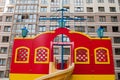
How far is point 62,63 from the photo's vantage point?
1741 centimetres

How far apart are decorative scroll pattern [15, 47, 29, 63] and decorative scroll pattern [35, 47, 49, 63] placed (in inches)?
29.4

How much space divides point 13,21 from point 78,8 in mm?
14989

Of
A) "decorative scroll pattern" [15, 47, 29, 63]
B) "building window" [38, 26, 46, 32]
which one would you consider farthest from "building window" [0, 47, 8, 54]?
"decorative scroll pattern" [15, 47, 29, 63]

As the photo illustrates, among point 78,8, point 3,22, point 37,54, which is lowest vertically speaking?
point 37,54

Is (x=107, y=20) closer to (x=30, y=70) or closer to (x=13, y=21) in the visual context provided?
(x=13, y=21)

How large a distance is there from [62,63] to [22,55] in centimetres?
304

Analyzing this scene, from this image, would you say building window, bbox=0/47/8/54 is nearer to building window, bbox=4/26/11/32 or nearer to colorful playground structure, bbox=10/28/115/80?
building window, bbox=4/26/11/32

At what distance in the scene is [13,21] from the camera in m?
52.0

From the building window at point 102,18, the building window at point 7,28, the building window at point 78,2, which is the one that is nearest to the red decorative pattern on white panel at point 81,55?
the building window at point 102,18

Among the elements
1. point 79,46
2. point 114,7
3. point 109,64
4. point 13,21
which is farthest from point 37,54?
point 114,7

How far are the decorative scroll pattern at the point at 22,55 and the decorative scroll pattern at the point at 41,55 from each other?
75 centimetres

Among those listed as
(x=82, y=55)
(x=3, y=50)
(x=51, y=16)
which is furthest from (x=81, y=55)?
(x=51, y=16)

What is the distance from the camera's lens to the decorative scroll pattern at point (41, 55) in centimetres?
1727

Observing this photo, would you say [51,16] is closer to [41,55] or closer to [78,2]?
[78,2]
